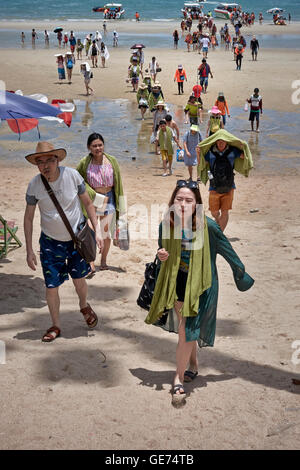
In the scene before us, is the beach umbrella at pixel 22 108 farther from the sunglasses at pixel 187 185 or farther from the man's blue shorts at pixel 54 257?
the sunglasses at pixel 187 185

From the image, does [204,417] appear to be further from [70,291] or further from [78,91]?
[78,91]

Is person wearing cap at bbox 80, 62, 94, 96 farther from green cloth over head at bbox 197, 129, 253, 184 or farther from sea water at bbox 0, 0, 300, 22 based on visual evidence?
sea water at bbox 0, 0, 300, 22

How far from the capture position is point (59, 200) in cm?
522

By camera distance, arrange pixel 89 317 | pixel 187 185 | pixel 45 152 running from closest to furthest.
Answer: pixel 187 185 → pixel 45 152 → pixel 89 317

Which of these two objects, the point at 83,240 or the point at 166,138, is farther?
the point at 166,138

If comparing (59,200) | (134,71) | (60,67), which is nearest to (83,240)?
(59,200)

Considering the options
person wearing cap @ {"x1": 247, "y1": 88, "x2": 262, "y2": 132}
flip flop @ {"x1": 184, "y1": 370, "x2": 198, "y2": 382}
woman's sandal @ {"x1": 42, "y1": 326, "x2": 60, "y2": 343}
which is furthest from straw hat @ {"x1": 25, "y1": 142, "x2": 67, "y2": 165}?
person wearing cap @ {"x1": 247, "y1": 88, "x2": 262, "y2": 132}

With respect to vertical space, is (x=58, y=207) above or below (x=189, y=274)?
above

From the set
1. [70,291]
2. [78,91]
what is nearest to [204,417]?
[70,291]

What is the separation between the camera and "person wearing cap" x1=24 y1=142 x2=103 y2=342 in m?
5.18

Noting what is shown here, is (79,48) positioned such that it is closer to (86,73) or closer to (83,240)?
(86,73)

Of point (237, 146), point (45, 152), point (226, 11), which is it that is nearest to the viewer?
point (45, 152)

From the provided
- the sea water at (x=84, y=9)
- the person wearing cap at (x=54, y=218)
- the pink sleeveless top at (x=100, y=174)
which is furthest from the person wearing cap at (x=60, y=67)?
the sea water at (x=84, y=9)

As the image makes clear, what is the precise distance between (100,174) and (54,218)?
178 cm
